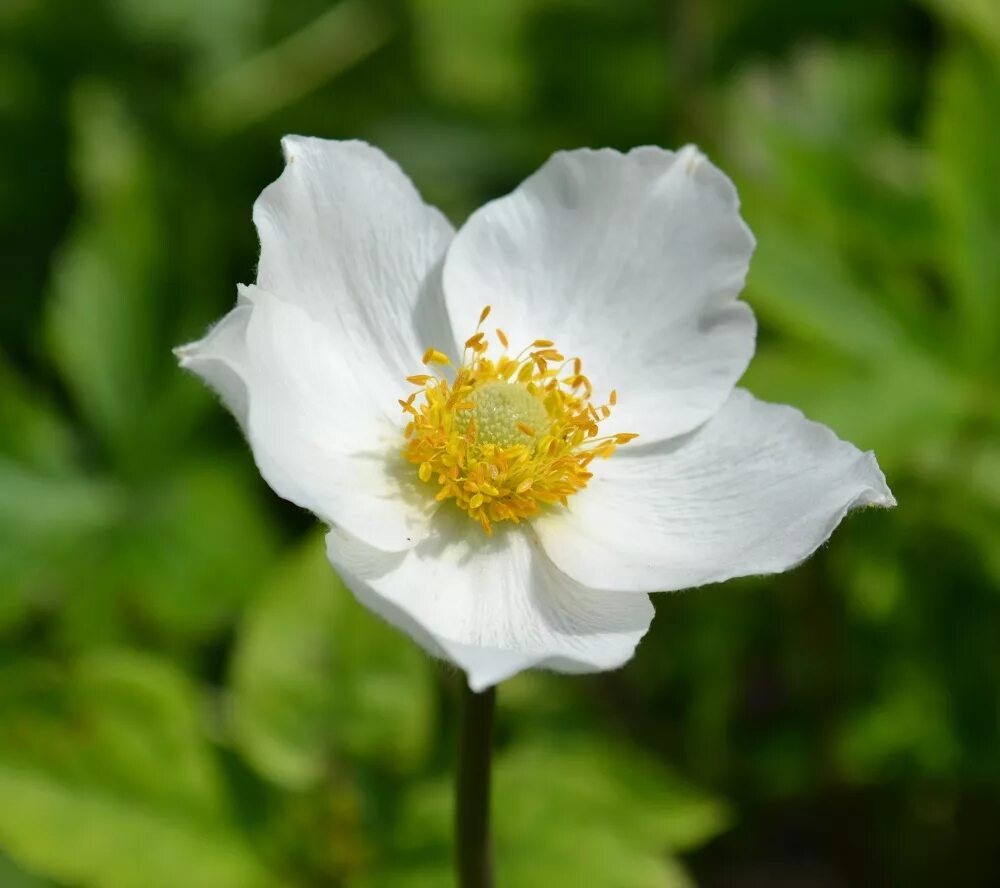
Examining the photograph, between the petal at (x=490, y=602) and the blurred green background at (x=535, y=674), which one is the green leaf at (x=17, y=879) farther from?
the petal at (x=490, y=602)

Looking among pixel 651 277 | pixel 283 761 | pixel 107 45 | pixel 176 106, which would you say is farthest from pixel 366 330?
pixel 107 45

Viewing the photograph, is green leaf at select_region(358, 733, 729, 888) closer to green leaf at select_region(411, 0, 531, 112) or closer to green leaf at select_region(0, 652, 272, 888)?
green leaf at select_region(0, 652, 272, 888)

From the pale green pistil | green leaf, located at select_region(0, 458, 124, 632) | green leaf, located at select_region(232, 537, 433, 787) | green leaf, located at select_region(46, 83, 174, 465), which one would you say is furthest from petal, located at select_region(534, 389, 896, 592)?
green leaf, located at select_region(46, 83, 174, 465)

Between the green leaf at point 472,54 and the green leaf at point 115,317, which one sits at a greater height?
the green leaf at point 472,54

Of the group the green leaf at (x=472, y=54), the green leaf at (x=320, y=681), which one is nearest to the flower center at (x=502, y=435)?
the green leaf at (x=320, y=681)

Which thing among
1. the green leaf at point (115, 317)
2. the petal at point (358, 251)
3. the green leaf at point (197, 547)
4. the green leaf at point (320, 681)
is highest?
the petal at point (358, 251)

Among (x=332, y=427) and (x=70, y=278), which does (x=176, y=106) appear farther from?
(x=332, y=427)
